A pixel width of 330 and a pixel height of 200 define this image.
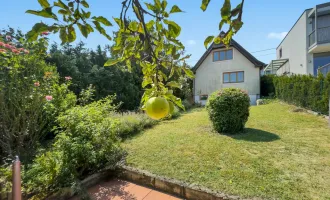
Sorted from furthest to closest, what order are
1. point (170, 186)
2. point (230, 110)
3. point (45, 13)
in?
point (230, 110)
point (170, 186)
point (45, 13)

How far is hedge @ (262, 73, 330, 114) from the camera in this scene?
6.69 metres

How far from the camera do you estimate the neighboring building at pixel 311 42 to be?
37.8ft

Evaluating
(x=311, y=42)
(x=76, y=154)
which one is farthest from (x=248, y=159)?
(x=311, y=42)

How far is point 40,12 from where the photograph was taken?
604mm

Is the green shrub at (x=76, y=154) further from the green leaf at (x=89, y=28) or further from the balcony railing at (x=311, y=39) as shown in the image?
the balcony railing at (x=311, y=39)

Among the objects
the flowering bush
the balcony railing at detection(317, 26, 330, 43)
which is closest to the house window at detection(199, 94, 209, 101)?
the balcony railing at detection(317, 26, 330, 43)

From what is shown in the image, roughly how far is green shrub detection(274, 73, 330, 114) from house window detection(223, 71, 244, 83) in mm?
4768

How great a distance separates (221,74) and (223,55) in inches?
61.6

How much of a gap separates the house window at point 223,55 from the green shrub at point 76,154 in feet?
44.3

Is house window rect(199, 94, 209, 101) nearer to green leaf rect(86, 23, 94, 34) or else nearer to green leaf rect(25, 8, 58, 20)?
green leaf rect(86, 23, 94, 34)

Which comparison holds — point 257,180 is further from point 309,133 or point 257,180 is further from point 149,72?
point 309,133

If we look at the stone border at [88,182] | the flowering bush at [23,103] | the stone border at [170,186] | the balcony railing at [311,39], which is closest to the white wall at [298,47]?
the balcony railing at [311,39]

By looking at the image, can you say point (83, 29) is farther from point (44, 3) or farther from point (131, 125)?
point (131, 125)

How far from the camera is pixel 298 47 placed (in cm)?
1484
